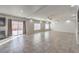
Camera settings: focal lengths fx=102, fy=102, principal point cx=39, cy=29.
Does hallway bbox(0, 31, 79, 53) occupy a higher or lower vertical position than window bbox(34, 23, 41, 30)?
lower

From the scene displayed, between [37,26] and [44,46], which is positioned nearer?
[44,46]

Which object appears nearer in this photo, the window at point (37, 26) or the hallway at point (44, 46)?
the hallway at point (44, 46)

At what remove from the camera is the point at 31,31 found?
40.2 ft

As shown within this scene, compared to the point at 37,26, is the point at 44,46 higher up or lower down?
lower down

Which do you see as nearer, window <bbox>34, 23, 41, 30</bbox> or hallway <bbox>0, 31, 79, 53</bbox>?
hallway <bbox>0, 31, 79, 53</bbox>

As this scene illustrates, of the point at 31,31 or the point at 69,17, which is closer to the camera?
the point at 69,17

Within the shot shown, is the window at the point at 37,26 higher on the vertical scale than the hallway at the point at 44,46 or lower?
higher
